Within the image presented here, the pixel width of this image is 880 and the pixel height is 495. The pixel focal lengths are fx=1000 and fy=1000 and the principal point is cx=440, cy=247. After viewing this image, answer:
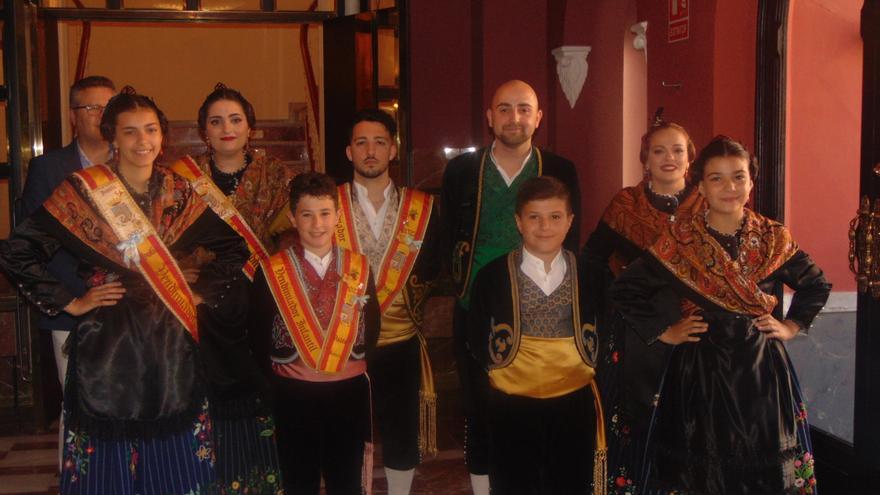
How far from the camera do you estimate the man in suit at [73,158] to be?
3.19 metres

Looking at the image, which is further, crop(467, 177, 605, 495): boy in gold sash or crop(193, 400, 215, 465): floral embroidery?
crop(193, 400, 215, 465): floral embroidery

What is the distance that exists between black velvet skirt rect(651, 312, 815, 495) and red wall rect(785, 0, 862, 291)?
1.04m

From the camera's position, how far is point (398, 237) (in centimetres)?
310

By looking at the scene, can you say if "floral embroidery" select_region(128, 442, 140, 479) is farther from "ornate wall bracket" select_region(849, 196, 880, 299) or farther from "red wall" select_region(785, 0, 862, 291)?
"red wall" select_region(785, 0, 862, 291)

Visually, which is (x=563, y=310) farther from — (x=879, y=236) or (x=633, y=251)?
(x=879, y=236)

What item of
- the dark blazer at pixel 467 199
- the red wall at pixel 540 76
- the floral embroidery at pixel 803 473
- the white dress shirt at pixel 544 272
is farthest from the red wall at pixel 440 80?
the floral embroidery at pixel 803 473

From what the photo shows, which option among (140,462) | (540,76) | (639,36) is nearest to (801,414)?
(140,462)

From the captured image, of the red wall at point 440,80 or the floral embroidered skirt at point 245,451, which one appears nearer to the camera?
the floral embroidered skirt at point 245,451

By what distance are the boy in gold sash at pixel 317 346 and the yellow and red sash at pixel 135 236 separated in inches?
9.3

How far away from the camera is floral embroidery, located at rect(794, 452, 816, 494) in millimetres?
2570

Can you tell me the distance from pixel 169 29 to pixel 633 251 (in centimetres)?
679

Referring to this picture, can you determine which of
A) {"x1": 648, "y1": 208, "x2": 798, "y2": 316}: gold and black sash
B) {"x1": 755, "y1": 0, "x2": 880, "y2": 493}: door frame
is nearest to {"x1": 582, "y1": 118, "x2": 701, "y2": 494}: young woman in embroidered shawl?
{"x1": 648, "y1": 208, "x2": 798, "y2": 316}: gold and black sash

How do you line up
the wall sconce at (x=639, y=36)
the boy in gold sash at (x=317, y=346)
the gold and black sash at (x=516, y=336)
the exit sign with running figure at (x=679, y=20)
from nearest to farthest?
the gold and black sash at (x=516, y=336), the boy in gold sash at (x=317, y=346), the exit sign with running figure at (x=679, y=20), the wall sconce at (x=639, y=36)

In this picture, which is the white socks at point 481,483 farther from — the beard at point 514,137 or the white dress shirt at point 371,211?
the beard at point 514,137
